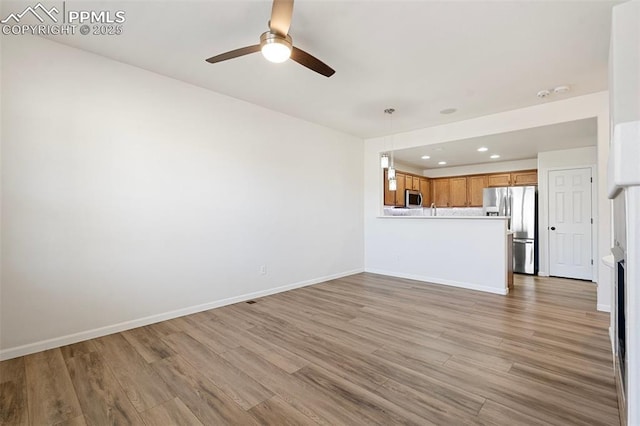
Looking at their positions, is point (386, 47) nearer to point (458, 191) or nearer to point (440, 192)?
point (458, 191)

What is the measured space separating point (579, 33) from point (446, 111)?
1.84 meters

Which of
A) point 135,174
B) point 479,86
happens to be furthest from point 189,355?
point 479,86

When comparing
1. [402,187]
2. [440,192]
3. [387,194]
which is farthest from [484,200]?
[387,194]

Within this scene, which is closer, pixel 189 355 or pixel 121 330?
pixel 189 355

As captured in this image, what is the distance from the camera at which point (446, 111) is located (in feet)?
14.0

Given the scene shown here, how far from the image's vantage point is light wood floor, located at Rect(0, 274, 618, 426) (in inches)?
69.0

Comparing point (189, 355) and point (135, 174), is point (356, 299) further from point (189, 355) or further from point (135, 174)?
point (135, 174)

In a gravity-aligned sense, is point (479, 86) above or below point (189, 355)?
above

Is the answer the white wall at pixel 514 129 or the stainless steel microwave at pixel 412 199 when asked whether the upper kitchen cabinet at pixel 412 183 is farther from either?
the white wall at pixel 514 129

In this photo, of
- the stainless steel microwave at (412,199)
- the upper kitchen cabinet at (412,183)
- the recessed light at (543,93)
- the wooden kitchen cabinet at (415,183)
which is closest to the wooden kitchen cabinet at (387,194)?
the stainless steel microwave at (412,199)

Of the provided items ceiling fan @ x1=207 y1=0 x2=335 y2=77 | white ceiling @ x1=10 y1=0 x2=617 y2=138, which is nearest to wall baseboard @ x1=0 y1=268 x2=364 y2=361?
white ceiling @ x1=10 y1=0 x2=617 y2=138

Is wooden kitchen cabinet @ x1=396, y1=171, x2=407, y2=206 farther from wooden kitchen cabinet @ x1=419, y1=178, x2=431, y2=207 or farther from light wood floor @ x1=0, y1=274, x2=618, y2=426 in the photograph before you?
light wood floor @ x1=0, y1=274, x2=618, y2=426

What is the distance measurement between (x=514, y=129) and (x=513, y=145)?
43.3 inches

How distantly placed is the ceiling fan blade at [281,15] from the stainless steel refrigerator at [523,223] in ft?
18.0
